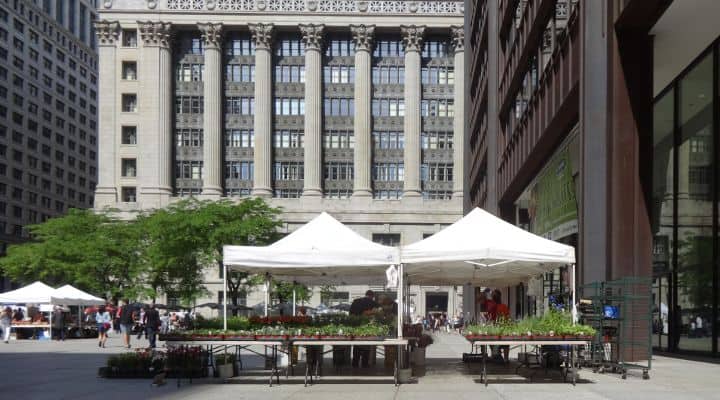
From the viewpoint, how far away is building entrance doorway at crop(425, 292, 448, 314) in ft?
294

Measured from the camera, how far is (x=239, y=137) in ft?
298

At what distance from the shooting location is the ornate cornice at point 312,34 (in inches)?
3548

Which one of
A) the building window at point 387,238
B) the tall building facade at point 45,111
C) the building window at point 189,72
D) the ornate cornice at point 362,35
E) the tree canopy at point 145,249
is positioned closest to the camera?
the tree canopy at point 145,249

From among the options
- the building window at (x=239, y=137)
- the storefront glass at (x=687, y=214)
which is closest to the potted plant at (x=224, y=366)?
the storefront glass at (x=687, y=214)

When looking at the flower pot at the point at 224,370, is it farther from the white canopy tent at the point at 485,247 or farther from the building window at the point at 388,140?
the building window at the point at 388,140

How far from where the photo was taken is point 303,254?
55.6 feet

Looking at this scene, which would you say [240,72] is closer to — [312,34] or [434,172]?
[312,34]

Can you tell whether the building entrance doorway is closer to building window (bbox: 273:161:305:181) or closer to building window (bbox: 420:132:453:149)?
building window (bbox: 420:132:453:149)

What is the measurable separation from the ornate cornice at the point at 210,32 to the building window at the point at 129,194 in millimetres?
17122

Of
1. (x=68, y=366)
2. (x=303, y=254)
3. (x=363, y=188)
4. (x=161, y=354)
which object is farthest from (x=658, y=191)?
(x=363, y=188)

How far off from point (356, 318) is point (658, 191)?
454 inches

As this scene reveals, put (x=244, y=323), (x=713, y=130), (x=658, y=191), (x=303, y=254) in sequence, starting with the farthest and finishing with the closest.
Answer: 1. (x=658, y=191)
2. (x=713, y=130)
3. (x=244, y=323)
4. (x=303, y=254)

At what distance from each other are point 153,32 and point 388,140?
89.0 ft

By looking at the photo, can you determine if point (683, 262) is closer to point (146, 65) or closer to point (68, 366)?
point (68, 366)
